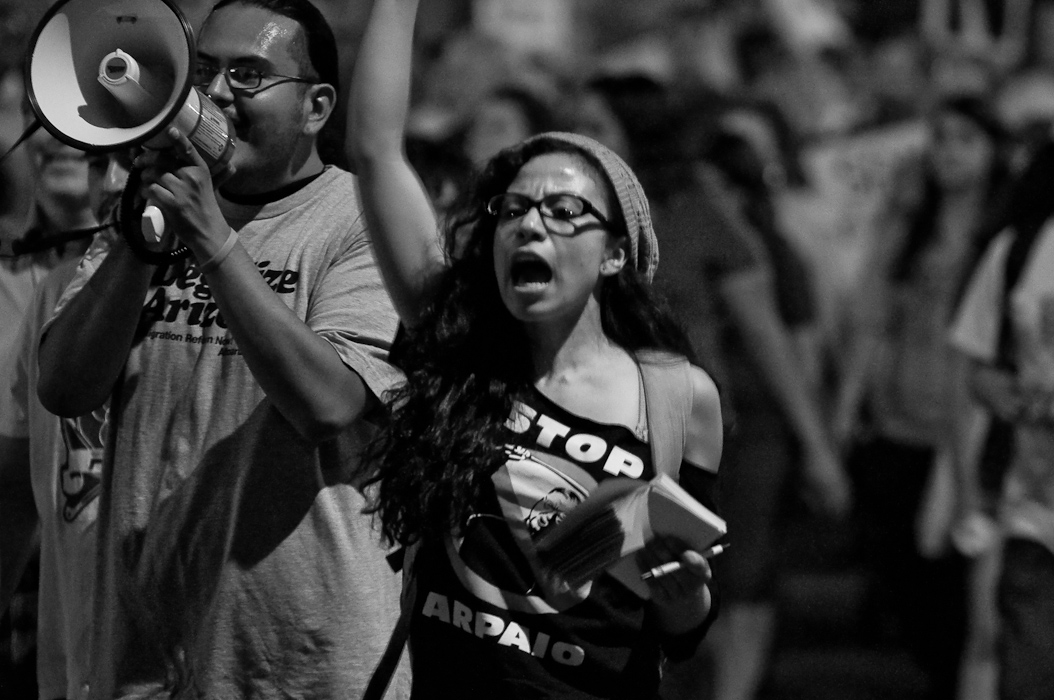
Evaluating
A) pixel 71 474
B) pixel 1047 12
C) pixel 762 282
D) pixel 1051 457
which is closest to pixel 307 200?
pixel 71 474

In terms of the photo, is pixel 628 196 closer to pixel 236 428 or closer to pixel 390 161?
pixel 390 161

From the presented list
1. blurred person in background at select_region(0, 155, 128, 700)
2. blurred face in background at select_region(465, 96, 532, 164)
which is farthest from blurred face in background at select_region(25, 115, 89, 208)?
blurred face in background at select_region(465, 96, 532, 164)

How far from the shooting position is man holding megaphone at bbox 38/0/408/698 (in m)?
2.64

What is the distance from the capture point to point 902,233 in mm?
6027

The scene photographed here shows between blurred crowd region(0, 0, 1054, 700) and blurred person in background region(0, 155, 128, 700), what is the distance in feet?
7.45

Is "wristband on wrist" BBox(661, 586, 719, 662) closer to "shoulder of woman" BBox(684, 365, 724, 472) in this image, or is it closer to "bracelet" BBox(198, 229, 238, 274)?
"shoulder of woman" BBox(684, 365, 724, 472)

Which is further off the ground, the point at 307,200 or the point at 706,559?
the point at 307,200

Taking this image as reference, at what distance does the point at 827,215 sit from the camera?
611cm

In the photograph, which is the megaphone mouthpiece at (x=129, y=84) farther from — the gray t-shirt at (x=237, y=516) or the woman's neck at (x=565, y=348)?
the woman's neck at (x=565, y=348)

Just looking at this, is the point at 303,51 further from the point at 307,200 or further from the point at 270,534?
the point at 270,534

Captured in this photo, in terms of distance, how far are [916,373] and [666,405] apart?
343cm

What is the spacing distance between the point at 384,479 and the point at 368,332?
0.28 m

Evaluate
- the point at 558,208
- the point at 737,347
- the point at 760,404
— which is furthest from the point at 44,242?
the point at 760,404

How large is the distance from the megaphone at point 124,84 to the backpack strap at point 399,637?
65 centimetres
